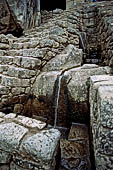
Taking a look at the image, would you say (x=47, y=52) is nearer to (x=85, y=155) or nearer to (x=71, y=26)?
(x=71, y=26)

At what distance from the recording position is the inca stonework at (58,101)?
1398 millimetres

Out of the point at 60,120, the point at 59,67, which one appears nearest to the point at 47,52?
the point at 59,67

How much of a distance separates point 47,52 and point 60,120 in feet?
6.46

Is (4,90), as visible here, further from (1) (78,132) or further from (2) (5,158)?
(1) (78,132)

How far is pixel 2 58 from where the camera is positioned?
3447 millimetres

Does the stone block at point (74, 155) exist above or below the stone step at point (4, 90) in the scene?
below

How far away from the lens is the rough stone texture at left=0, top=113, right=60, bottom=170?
4.58ft

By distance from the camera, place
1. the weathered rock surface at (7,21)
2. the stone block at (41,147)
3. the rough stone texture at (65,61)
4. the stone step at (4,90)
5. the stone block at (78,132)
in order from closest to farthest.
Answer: the stone block at (41,147) → the stone block at (78,132) → the stone step at (4,90) → the rough stone texture at (65,61) → the weathered rock surface at (7,21)

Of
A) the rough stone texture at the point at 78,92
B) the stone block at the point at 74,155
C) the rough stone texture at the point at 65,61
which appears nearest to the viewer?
the stone block at the point at 74,155

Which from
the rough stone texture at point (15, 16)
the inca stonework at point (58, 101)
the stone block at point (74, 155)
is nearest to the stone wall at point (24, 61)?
the inca stonework at point (58, 101)

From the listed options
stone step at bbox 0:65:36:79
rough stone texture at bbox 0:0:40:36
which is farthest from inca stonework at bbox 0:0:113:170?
rough stone texture at bbox 0:0:40:36

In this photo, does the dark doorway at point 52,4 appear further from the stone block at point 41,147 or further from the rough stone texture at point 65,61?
the stone block at point 41,147

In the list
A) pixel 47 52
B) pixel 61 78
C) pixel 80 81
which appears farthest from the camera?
pixel 47 52

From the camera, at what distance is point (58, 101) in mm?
2770
